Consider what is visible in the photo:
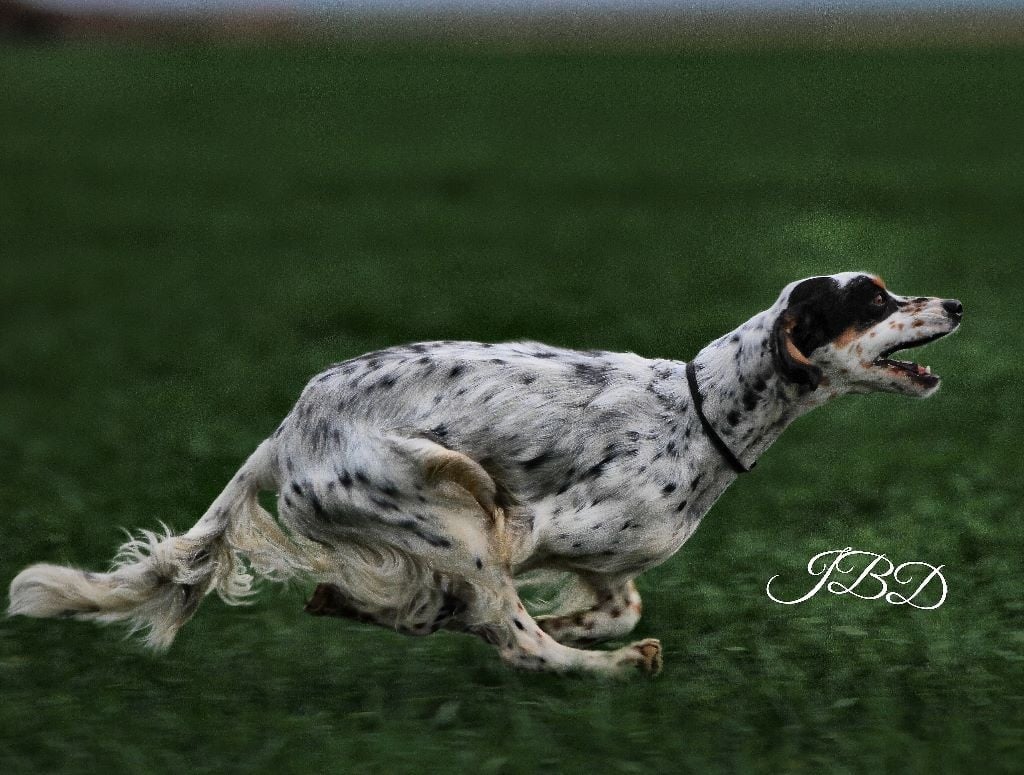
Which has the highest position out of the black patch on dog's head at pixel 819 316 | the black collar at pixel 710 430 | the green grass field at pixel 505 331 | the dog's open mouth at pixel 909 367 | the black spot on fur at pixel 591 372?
the black patch on dog's head at pixel 819 316

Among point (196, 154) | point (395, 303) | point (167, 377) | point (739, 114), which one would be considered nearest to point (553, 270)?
point (395, 303)

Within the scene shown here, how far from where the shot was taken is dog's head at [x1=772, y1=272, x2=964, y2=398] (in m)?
5.29

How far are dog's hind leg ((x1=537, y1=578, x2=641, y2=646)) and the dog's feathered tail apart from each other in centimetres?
82

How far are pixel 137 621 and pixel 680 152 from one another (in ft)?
55.2

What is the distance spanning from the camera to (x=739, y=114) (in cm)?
2489

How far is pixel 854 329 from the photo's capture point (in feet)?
17.4

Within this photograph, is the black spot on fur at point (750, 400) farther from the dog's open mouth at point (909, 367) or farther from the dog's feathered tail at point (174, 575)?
the dog's feathered tail at point (174, 575)

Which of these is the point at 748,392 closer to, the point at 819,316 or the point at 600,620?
the point at 819,316

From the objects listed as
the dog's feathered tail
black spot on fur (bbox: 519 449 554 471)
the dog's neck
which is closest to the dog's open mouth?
the dog's neck

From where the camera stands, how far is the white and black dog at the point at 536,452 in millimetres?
5309

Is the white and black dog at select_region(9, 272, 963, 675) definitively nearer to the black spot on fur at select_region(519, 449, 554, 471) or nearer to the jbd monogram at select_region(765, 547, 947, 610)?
the black spot on fur at select_region(519, 449, 554, 471)

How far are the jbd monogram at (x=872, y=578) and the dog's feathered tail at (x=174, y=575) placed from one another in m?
1.77

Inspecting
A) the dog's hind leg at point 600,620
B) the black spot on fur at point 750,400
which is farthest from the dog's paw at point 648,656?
the black spot on fur at point 750,400

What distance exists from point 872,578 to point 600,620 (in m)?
1.22
